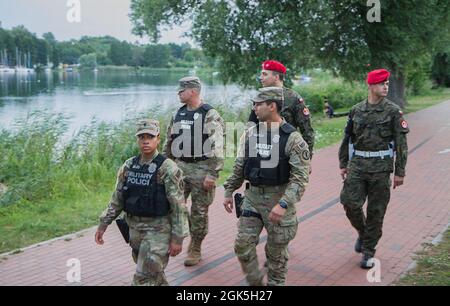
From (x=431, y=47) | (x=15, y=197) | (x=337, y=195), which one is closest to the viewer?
(x=15, y=197)

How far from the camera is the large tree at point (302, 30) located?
18.4m

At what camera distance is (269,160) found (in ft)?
15.6

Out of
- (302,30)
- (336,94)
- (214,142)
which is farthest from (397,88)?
(214,142)

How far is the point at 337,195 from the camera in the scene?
9.47 metres

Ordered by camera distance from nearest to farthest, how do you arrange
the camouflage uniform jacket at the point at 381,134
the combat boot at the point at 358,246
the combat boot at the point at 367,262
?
the camouflage uniform jacket at the point at 381,134
the combat boot at the point at 367,262
the combat boot at the point at 358,246

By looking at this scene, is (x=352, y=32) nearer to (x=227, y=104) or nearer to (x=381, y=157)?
(x=227, y=104)

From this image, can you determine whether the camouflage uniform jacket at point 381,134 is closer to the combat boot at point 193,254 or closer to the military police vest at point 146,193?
the combat boot at point 193,254

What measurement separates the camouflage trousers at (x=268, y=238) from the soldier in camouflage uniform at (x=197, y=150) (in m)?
1.09

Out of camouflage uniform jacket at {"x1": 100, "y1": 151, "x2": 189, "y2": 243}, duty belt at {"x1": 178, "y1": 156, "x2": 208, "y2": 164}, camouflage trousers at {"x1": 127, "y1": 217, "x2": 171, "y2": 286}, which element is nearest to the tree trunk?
duty belt at {"x1": 178, "y1": 156, "x2": 208, "y2": 164}

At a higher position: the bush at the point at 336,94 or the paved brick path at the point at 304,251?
the bush at the point at 336,94

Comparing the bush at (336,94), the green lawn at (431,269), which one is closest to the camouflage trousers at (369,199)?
the green lawn at (431,269)


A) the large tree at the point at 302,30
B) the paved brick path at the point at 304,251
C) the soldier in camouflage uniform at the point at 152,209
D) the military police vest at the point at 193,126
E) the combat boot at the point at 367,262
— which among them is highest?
the large tree at the point at 302,30

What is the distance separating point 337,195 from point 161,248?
5587 millimetres

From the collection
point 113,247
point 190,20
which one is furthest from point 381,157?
point 190,20
